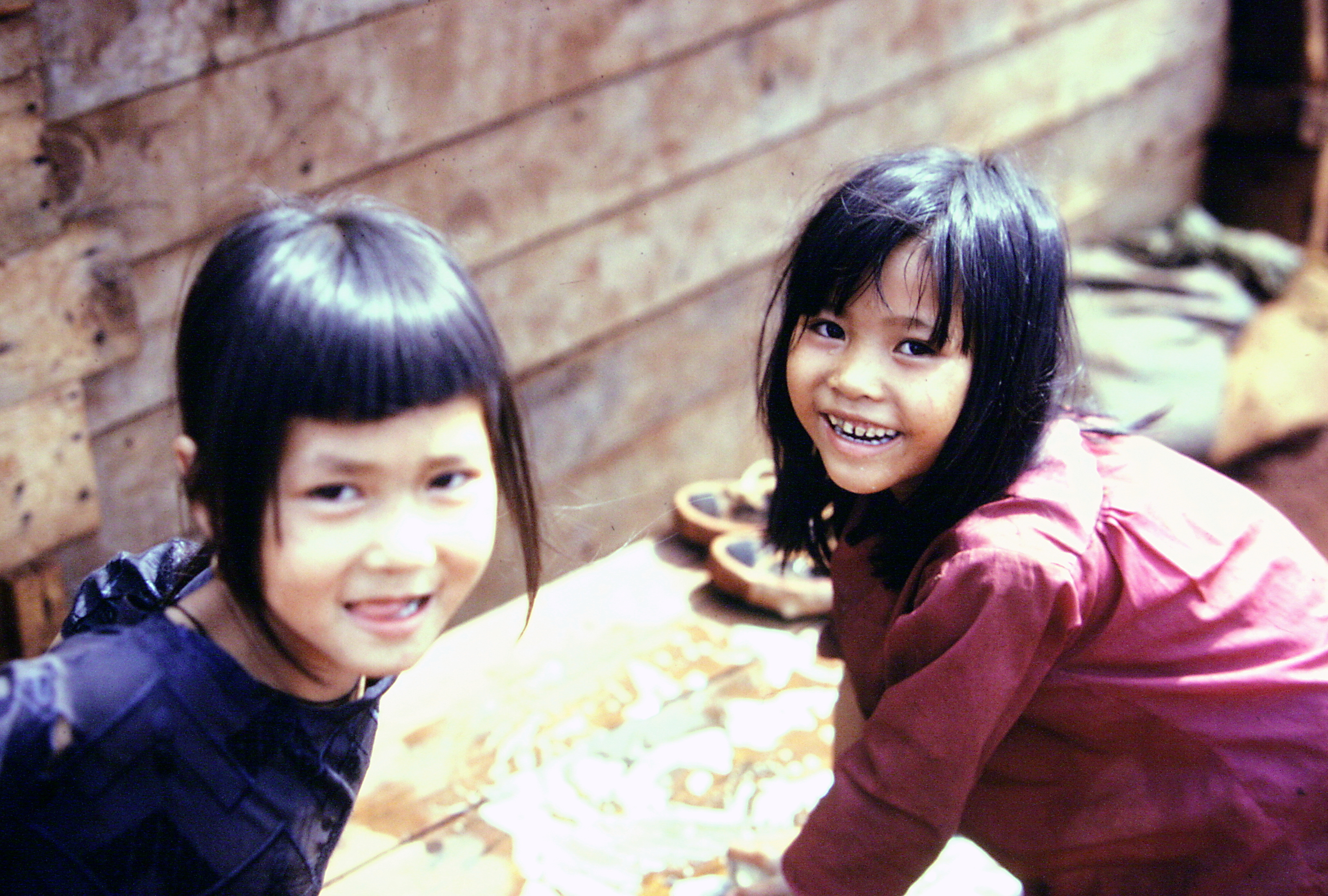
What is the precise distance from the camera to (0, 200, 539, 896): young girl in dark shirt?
3.63ft

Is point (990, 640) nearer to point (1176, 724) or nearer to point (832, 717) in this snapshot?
point (1176, 724)

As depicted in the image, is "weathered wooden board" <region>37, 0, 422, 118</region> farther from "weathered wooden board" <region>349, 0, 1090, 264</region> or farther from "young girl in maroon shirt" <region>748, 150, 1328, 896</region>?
"young girl in maroon shirt" <region>748, 150, 1328, 896</region>

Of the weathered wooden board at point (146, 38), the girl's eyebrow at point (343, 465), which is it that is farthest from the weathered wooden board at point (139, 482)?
the girl's eyebrow at point (343, 465)

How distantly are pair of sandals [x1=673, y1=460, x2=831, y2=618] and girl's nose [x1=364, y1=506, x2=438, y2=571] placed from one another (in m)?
0.87

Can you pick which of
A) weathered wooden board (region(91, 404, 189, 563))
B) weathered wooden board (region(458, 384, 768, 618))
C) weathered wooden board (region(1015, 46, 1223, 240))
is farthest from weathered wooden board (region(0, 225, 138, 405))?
weathered wooden board (region(1015, 46, 1223, 240))

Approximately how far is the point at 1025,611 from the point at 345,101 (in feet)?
4.54

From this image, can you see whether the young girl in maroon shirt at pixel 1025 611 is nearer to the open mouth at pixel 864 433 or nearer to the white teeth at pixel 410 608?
the open mouth at pixel 864 433

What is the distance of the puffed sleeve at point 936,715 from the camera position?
4.60 feet

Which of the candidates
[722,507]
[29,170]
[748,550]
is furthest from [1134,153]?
[29,170]

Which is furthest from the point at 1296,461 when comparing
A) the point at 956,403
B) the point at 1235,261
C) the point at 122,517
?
the point at 122,517

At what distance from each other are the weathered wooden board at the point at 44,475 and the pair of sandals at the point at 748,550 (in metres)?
1.04

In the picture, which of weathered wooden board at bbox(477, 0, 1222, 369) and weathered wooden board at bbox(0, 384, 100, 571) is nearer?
weathered wooden board at bbox(0, 384, 100, 571)

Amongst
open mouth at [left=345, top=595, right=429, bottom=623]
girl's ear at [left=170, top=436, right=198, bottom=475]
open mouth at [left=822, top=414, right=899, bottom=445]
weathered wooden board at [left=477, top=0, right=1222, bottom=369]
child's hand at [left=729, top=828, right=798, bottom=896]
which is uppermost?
girl's ear at [left=170, top=436, right=198, bottom=475]

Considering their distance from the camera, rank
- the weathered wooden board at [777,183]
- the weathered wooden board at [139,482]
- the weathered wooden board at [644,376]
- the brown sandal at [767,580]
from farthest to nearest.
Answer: the weathered wooden board at [644,376], the weathered wooden board at [777,183], the brown sandal at [767,580], the weathered wooden board at [139,482]
